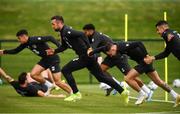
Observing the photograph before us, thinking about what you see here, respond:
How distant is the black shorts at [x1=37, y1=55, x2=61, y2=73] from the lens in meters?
23.0

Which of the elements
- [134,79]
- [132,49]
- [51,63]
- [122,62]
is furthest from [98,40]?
[51,63]

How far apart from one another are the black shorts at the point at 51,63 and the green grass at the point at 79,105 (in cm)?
97

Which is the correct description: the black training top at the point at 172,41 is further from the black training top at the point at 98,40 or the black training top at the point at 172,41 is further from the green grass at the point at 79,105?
the black training top at the point at 98,40

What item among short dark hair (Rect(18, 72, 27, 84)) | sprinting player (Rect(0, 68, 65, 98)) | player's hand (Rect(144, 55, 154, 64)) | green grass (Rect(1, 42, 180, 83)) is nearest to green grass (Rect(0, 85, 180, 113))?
sprinting player (Rect(0, 68, 65, 98))

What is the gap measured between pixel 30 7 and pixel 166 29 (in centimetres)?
4413

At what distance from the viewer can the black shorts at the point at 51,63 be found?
22969 mm

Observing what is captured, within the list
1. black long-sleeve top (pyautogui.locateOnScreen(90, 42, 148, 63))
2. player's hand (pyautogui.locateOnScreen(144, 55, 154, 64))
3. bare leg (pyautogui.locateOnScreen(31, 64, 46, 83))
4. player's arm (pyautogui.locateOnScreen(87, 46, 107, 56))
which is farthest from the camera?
bare leg (pyautogui.locateOnScreen(31, 64, 46, 83))

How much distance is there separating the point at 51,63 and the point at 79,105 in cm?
275

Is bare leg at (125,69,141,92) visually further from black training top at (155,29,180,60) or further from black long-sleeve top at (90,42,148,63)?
black training top at (155,29,180,60)

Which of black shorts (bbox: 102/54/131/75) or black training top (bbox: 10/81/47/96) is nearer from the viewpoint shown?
black shorts (bbox: 102/54/131/75)

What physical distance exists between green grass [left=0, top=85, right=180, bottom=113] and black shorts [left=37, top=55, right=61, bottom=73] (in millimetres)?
974

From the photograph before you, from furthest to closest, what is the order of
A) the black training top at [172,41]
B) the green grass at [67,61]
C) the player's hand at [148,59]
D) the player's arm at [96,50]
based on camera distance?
1. the green grass at [67,61]
2. the player's arm at [96,50]
3. the player's hand at [148,59]
4. the black training top at [172,41]

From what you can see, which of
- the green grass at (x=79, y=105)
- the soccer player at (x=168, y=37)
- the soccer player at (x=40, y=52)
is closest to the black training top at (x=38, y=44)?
the soccer player at (x=40, y=52)

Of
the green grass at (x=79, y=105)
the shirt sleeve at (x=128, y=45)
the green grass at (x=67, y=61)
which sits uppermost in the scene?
the green grass at (x=67, y=61)
